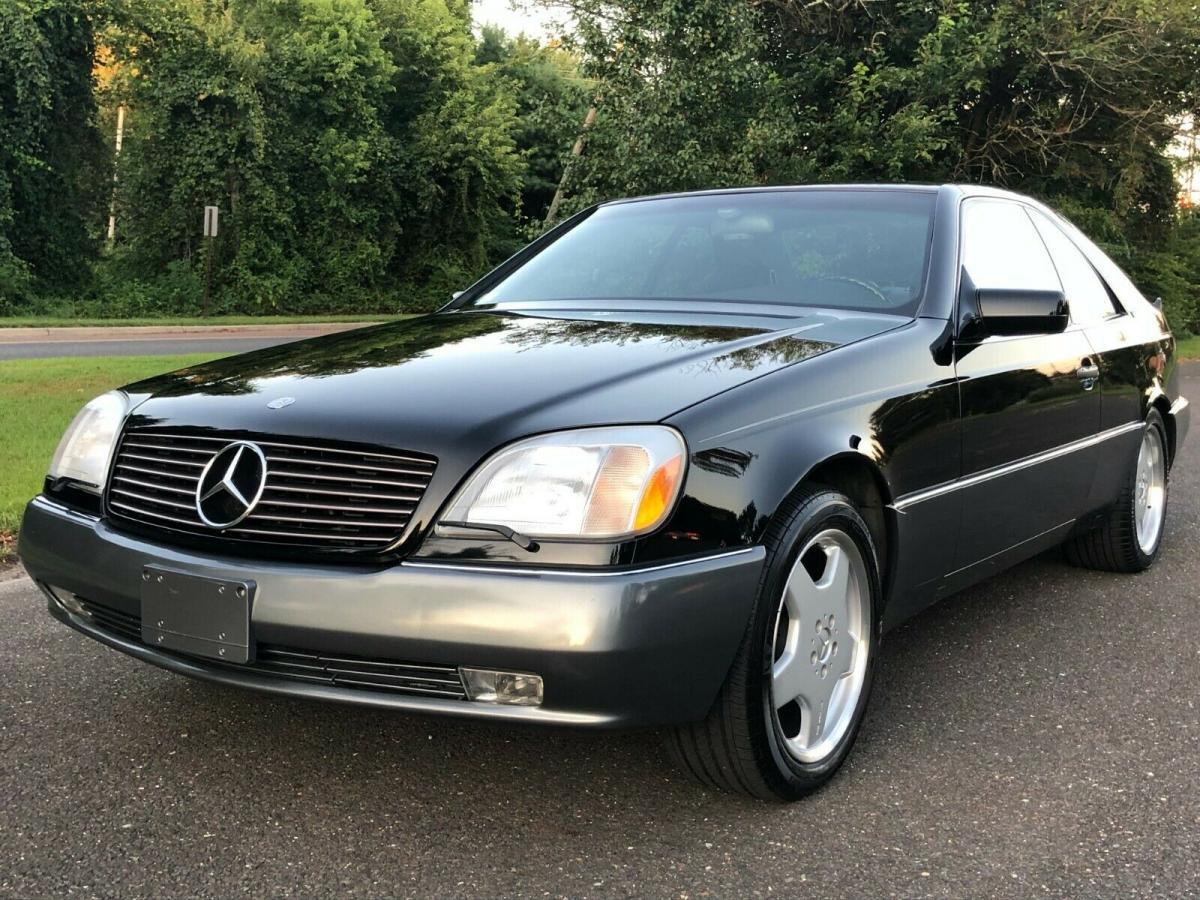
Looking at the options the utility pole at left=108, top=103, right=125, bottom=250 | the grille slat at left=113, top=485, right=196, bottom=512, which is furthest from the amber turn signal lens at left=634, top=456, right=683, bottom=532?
the utility pole at left=108, top=103, right=125, bottom=250

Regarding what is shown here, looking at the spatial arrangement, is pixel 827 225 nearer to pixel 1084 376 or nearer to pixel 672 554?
pixel 1084 376

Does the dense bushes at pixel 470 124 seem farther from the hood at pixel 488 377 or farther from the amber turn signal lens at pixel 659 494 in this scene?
the amber turn signal lens at pixel 659 494

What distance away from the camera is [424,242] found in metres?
32.0

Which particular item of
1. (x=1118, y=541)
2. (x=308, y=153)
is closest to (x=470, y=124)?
(x=308, y=153)

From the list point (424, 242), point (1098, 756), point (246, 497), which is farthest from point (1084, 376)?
point (424, 242)

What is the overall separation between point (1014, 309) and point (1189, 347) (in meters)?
21.1

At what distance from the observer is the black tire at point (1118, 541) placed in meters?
4.46

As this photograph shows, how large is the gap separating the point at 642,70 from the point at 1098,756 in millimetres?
13627

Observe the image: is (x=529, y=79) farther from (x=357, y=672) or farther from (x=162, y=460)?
(x=357, y=672)

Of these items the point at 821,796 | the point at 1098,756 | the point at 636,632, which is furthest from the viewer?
the point at 1098,756

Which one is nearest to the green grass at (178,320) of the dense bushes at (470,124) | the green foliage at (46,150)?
the dense bushes at (470,124)

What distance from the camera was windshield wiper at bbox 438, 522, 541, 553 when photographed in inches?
87.2

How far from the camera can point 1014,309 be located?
3209mm

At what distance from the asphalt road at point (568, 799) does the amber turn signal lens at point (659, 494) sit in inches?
27.9
